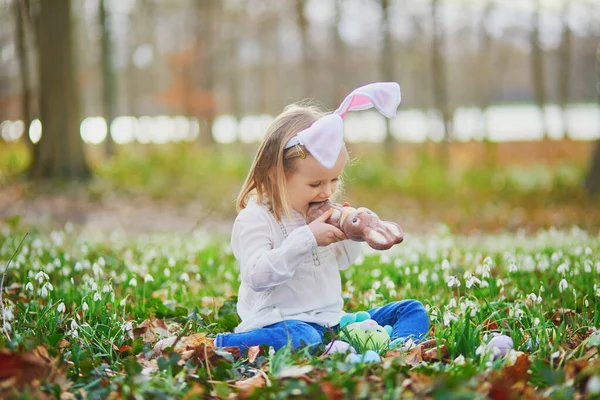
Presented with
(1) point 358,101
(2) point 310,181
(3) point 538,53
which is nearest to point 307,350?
(2) point 310,181

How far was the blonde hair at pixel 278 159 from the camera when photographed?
11.4 ft

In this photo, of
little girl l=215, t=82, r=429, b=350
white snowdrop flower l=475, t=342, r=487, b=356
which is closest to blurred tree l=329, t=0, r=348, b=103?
little girl l=215, t=82, r=429, b=350

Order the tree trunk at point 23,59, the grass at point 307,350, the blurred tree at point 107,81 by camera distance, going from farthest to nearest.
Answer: the blurred tree at point 107,81
the tree trunk at point 23,59
the grass at point 307,350

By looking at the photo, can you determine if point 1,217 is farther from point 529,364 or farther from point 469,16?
point 469,16

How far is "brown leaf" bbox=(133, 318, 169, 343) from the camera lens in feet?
11.9

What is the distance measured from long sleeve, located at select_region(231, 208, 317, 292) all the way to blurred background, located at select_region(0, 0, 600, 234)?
81 centimetres

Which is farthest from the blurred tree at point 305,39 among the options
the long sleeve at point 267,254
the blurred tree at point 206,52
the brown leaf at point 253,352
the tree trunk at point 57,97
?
the brown leaf at point 253,352

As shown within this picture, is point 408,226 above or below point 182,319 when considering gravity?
below

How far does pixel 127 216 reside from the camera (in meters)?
11.8

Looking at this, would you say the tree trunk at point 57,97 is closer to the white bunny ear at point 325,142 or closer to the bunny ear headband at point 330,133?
the bunny ear headband at point 330,133

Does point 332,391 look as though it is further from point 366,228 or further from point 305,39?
point 305,39

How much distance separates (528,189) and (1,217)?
10.4 meters

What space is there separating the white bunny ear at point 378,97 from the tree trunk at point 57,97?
11.4 metres

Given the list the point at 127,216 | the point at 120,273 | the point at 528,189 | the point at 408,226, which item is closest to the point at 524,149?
the point at 528,189
